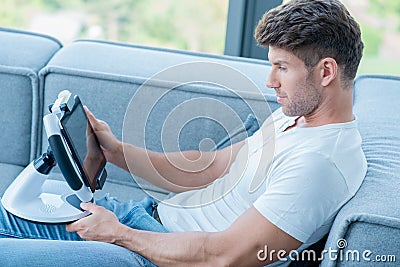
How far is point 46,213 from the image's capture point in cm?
159

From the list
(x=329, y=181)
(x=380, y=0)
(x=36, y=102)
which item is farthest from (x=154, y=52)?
(x=380, y=0)

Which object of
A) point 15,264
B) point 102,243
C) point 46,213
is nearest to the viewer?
point 15,264

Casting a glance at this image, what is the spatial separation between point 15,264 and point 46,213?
245 millimetres

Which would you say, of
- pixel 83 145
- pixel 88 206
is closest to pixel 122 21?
pixel 83 145

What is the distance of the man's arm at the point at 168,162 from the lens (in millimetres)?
1828

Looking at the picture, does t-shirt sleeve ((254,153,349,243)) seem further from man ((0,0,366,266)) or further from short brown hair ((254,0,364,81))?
short brown hair ((254,0,364,81))

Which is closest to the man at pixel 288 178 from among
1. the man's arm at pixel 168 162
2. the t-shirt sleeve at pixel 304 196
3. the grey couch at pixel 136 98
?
the t-shirt sleeve at pixel 304 196

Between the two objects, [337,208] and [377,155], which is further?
[377,155]

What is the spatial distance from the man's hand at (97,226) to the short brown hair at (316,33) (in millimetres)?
534

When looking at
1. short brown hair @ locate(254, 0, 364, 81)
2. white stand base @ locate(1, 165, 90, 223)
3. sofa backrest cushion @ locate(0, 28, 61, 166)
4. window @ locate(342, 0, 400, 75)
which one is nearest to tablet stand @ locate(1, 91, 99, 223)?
white stand base @ locate(1, 165, 90, 223)

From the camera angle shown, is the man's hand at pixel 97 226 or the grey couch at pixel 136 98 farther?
the grey couch at pixel 136 98

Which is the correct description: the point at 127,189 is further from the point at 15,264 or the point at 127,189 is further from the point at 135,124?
the point at 15,264

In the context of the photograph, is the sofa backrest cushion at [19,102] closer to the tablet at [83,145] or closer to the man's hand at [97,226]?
the tablet at [83,145]

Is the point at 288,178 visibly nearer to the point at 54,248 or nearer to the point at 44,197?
the point at 54,248
